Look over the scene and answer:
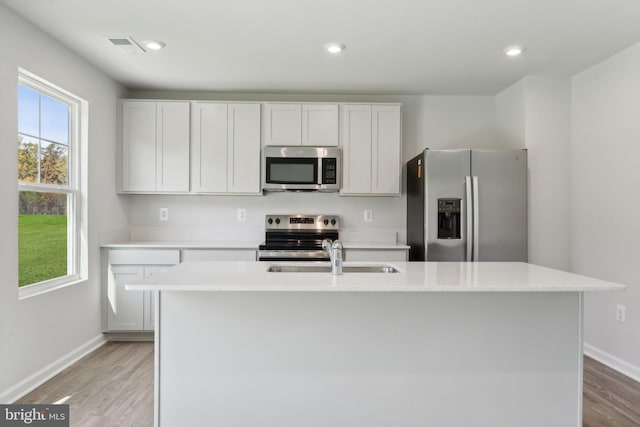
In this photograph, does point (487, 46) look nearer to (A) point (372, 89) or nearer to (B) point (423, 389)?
(A) point (372, 89)

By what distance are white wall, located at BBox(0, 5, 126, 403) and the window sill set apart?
1.3 inches

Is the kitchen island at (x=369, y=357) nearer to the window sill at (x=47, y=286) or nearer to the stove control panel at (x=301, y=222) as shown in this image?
the window sill at (x=47, y=286)

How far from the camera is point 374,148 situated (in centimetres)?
391

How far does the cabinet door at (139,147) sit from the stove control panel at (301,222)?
124 cm

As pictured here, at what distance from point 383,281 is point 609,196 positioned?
2.48 meters

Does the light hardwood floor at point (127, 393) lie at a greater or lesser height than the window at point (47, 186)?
lesser

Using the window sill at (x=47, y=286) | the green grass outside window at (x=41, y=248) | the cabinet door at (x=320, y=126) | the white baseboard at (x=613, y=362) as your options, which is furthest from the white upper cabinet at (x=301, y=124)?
the white baseboard at (x=613, y=362)

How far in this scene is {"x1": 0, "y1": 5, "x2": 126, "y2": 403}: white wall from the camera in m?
2.38

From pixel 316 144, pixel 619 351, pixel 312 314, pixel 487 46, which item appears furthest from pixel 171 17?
pixel 619 351

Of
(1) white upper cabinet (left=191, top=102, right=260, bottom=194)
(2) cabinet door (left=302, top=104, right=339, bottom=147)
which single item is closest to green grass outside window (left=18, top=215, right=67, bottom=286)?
(1) white upper cabinet (left=191, top=102, right=260, bottom=194)

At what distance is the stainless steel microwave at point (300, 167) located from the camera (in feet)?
12.6

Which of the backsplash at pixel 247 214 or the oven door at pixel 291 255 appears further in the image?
the backsplash at pixel 247 214

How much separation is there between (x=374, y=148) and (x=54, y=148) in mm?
2764

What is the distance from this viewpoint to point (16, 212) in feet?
8.07
